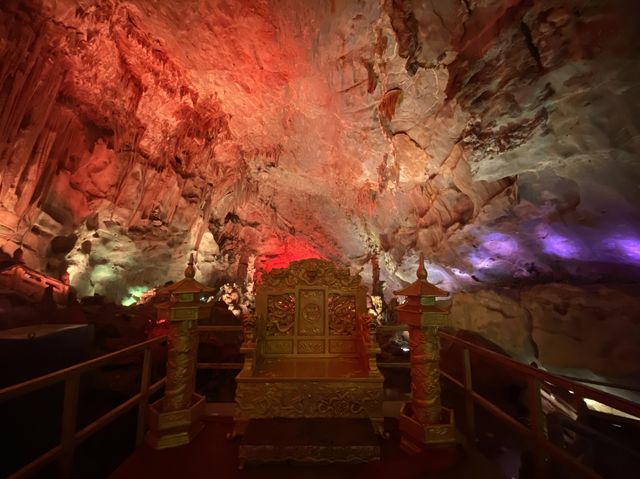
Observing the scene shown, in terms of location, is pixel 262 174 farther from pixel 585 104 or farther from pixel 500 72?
pixel 585 104

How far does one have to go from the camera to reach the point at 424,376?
2.87 metres

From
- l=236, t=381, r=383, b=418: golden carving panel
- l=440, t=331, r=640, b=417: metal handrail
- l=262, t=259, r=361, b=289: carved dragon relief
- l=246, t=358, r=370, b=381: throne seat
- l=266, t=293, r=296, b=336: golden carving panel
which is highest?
l=262, t=259, r=361, b=289: carved dragon relief

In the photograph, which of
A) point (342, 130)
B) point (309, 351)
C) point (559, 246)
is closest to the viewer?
point (309, 351)

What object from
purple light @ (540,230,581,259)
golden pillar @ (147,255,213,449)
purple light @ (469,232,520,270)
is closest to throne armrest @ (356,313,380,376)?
golden pillar @ (147,255,213,449)

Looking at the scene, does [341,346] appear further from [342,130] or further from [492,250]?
[492,250]

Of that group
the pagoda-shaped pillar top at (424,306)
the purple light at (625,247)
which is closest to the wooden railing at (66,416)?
the pagoda-shaped pillar top at (424,306)

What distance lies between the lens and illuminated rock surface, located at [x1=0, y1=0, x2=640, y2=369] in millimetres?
3908

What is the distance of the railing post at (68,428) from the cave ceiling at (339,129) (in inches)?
217

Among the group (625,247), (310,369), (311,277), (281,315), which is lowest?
(310,369)

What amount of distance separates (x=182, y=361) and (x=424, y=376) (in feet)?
7.99

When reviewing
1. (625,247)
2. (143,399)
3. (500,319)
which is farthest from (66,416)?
(500,319)

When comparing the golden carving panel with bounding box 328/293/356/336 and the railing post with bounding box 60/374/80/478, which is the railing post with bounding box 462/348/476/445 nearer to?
the golden carving panel with bounding box 328/293/356/336

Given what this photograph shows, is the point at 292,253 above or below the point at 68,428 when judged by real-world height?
above

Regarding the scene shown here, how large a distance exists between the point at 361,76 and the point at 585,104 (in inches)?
131
